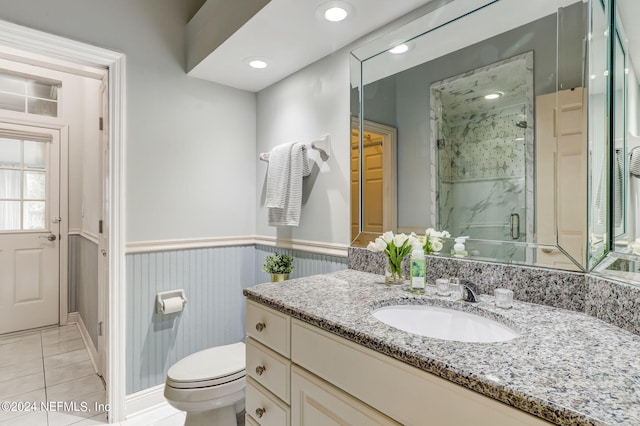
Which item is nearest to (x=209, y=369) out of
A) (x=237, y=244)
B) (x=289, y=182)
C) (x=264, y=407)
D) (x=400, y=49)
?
(x=264, y=407)

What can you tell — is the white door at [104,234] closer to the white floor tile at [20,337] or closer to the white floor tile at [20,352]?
the white floor tile at [20,352]

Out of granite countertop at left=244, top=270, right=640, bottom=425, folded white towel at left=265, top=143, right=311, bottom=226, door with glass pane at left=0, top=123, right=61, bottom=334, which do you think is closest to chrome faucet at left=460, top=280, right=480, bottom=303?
granite countertop at left=244, top=270, right=640, bottom=425

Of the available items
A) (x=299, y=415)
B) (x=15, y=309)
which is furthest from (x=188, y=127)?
(x=15, y=309)

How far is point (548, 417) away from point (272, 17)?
1661mm

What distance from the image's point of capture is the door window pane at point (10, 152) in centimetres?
324

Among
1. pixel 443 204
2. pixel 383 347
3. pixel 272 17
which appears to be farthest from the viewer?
pixel 272 17

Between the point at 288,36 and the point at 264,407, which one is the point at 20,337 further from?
the point at 288,36

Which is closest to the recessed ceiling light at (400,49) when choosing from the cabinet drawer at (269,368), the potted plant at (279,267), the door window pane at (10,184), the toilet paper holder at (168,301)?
the potted plant at (279,267)

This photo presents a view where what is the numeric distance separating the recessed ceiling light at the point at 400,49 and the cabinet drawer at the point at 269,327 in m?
1.30

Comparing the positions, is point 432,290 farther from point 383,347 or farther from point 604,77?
point 604,77

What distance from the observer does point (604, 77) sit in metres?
1.00

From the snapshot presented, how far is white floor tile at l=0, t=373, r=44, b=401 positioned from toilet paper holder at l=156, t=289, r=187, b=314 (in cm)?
109

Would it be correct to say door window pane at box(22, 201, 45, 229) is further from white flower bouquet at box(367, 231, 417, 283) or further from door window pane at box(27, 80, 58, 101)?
white flower bouquet at box(367, 231, 417, 283)

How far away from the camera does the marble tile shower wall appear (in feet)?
2.79
